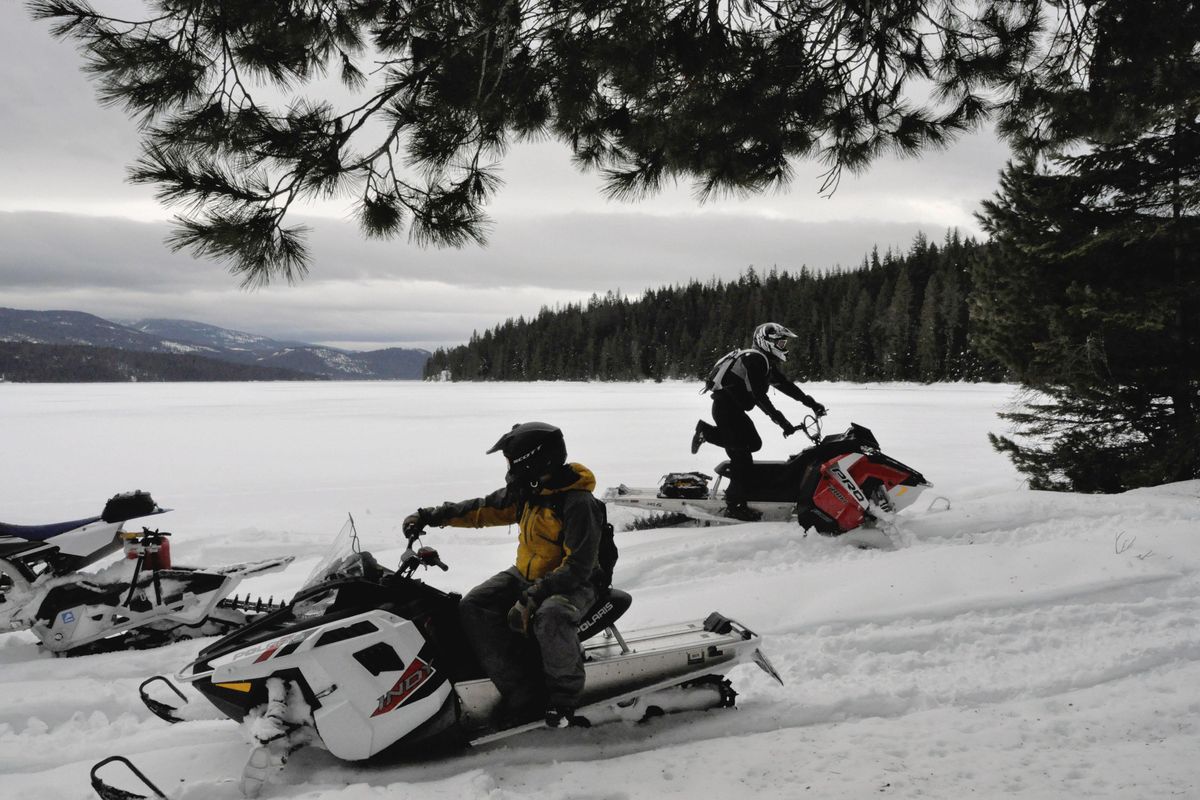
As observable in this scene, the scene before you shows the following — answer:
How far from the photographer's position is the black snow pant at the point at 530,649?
2814 mm

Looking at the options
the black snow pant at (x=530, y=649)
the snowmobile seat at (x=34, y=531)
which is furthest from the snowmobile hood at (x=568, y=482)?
the snowmobile seat at (x=34, y=531)

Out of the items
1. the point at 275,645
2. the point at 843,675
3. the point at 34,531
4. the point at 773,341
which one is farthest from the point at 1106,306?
the point at 34,531

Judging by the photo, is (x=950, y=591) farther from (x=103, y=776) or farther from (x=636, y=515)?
(x=103, y=776)

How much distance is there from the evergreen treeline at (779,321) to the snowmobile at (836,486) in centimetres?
4351

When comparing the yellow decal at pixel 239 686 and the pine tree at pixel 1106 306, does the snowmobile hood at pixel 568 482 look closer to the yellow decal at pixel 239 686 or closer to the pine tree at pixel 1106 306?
the yellow decal at pixel 239 686

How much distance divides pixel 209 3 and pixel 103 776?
303cm

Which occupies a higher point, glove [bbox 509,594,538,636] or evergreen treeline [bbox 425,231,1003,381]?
evergreen treeline [bbox 425,231,1003,381]

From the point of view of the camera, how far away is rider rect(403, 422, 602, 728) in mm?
2811

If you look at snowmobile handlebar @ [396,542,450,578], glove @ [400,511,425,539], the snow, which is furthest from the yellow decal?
glove @ [400,511,425,539]

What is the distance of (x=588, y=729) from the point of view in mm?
3137

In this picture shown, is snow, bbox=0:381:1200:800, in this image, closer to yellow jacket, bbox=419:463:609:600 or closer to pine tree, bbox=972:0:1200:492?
yellow jacket, bbox=419:463:609:600

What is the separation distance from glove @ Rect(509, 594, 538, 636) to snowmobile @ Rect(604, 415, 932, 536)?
11.7ft

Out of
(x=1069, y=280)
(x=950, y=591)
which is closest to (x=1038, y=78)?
(x=950, y=591)

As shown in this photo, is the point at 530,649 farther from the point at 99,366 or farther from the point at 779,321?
the point at 99,366
